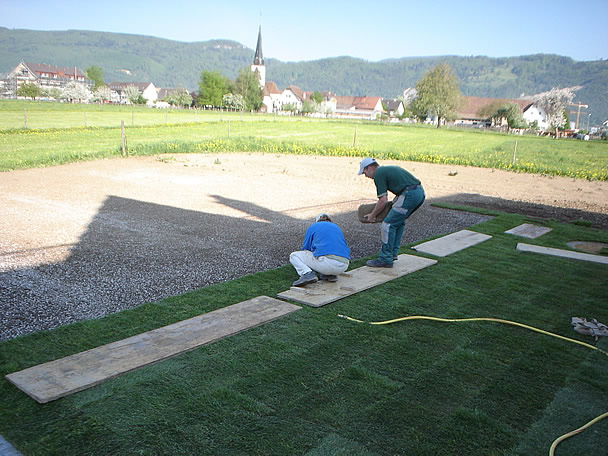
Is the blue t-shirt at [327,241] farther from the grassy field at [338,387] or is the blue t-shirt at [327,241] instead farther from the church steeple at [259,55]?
the church steeple at [259,55]

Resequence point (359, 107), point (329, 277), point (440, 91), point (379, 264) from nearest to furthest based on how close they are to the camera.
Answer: point (329, 277) → point (379, 264) → point (440, 91) → point (359, 107)

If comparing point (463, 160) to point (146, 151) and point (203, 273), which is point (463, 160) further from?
point (203, 273)

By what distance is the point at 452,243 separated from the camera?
837 centimetres

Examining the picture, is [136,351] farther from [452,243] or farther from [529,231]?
[529,231]

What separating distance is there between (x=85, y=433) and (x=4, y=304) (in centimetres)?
291

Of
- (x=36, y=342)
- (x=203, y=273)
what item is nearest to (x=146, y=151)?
(x=203, y=273)

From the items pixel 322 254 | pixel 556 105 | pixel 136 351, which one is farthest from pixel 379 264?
pixel 556 105

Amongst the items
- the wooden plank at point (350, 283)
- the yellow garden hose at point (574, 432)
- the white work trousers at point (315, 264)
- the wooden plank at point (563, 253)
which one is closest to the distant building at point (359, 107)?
the wooden plank at point (563, 253)

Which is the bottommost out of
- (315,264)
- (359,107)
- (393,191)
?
(315,264)

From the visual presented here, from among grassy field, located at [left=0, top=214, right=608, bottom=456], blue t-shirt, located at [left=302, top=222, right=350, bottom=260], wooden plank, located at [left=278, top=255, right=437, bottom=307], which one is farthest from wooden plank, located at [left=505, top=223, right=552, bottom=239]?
blue t-shirt, located at [left=302, top=222, right=350, bottom=260]

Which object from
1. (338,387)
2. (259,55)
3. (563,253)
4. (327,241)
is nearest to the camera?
(338,387)

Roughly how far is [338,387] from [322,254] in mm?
2272

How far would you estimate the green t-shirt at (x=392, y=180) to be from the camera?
247 inches

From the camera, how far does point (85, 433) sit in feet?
9.50
